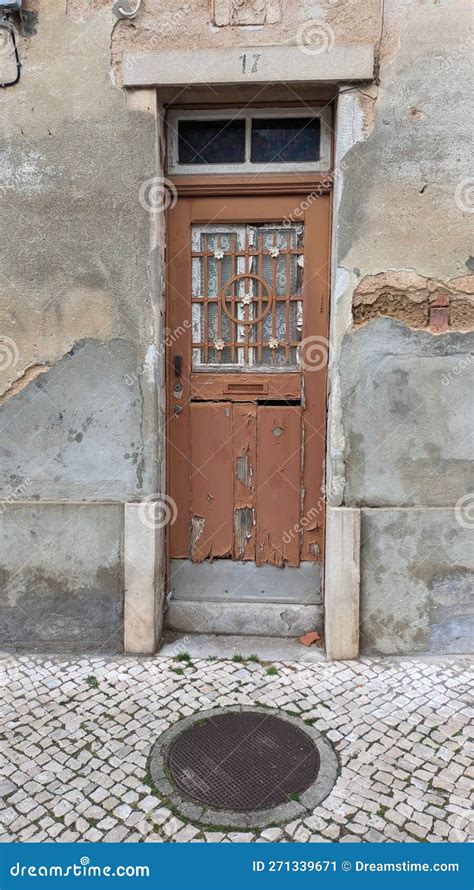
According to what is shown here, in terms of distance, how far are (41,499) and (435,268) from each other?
2.95 metres

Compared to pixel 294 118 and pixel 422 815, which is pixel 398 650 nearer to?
pixel 422 815

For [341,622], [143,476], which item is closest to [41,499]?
[143,476]

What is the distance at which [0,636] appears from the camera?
165 inches
